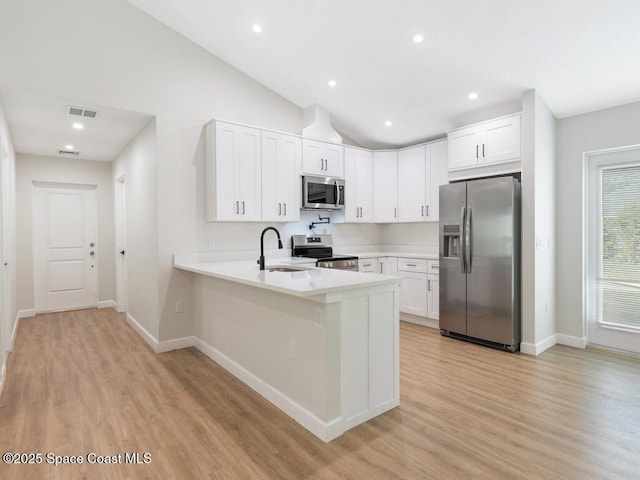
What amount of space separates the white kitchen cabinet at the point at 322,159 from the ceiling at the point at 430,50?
2.00ft

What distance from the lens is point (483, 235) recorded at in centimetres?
403

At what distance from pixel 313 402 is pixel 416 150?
13.7 feet

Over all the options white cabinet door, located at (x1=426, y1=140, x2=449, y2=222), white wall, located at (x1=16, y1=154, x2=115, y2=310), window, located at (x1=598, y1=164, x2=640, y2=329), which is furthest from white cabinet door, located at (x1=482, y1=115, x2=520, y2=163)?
white wall, located at (x1=16, y1=154, x2=115, y2=310)

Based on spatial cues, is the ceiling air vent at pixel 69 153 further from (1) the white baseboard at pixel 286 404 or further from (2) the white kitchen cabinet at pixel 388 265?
(2) the white kitchen cabinet at pixel 388 265

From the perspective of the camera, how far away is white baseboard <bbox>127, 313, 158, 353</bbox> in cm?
407

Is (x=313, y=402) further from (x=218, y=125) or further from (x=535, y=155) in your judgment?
(x=535, y=155)

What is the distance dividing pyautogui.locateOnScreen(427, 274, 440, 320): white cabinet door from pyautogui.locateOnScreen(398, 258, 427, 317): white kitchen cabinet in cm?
6

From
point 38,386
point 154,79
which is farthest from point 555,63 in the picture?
point 38,386

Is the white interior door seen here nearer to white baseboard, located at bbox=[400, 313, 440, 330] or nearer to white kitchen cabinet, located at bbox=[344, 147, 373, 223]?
white kitchen cabinet, located at bbox=[344, 147, 373, 223]

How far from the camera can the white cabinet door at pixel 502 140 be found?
3943 mm

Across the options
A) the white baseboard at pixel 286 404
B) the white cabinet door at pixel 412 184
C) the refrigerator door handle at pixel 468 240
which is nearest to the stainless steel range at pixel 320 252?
the white cabinet door at pixel 412 184

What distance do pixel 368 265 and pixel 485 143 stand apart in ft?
7.29

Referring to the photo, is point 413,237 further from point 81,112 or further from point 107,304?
point 107,304

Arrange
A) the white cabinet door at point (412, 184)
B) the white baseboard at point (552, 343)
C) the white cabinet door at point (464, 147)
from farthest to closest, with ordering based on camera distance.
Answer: the white cabinet door at point (412, 184) < the white cabinet door at point (464, 147) < the white baseboard at point (552, 343)
